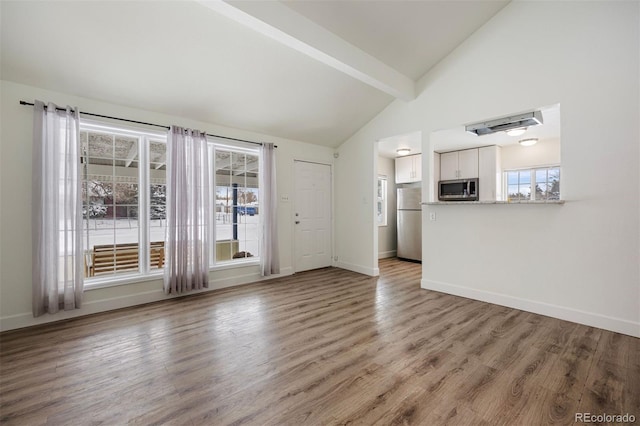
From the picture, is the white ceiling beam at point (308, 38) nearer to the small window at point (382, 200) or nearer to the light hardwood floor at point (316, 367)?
the light hardwood floor at point (316, 367)

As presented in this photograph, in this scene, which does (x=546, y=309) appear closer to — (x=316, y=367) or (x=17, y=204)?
(x=316, y=367)

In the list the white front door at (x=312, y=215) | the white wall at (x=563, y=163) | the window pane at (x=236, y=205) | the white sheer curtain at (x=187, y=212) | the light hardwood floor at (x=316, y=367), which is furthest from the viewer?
the white front door at (x=312, y=215)

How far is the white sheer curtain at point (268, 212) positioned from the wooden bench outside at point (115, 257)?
149 centimetres

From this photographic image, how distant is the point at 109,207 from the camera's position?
3.41 m

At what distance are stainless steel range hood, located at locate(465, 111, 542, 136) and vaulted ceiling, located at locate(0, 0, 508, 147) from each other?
1.07 meters

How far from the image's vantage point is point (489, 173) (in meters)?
5.71

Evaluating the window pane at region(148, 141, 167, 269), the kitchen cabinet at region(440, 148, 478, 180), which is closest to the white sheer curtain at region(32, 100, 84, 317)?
the window pane at region(148, 141, 167, 269)

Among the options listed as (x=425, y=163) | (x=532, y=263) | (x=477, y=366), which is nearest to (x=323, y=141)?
(x=425, y=163)

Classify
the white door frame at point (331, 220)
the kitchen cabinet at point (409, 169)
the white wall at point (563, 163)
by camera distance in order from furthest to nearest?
1. the kitchen cabinet at point (409, 169)
2. the white door frame at point (331, 220)
3. the white wall at point (563, 163)

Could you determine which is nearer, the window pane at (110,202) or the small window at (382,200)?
the window pane at (110,202)

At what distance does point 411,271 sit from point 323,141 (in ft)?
9.98

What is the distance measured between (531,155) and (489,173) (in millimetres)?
830

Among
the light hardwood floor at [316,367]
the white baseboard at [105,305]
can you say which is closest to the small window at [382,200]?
the light hardwood floor at [316,367]

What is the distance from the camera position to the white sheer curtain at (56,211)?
9.25ft
